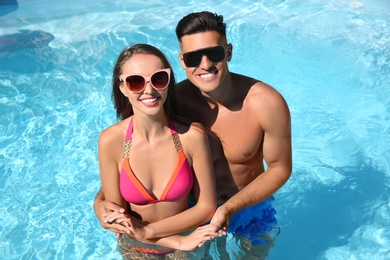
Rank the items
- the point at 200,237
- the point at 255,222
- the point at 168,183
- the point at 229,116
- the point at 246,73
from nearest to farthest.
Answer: the point at 200,237, the point at 168,183, the point at 229,116, the point at 255,222, the point at 246,73

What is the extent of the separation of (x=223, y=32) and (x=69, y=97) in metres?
3.99

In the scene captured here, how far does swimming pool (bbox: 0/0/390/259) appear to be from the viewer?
4707 mm

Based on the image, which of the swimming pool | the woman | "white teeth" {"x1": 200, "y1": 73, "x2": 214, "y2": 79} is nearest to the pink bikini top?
the woman

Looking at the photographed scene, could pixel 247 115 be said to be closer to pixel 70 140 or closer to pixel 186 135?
pixel 186 135

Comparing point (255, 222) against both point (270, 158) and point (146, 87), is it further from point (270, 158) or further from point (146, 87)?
point (146, 87)

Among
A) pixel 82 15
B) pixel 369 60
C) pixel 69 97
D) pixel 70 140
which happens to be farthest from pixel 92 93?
pixel 369 60

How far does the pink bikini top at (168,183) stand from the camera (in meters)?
2.91

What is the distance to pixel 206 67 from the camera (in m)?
2.85

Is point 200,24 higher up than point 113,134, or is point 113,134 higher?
A: point 200,24

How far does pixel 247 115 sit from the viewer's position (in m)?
3.13

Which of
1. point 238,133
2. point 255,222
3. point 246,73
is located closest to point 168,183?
point 238,133

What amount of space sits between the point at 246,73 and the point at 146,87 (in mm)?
4470

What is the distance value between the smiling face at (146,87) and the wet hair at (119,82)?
0.12 feet

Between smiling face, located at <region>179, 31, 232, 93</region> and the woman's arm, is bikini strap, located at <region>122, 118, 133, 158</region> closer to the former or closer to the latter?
the woman's arm
